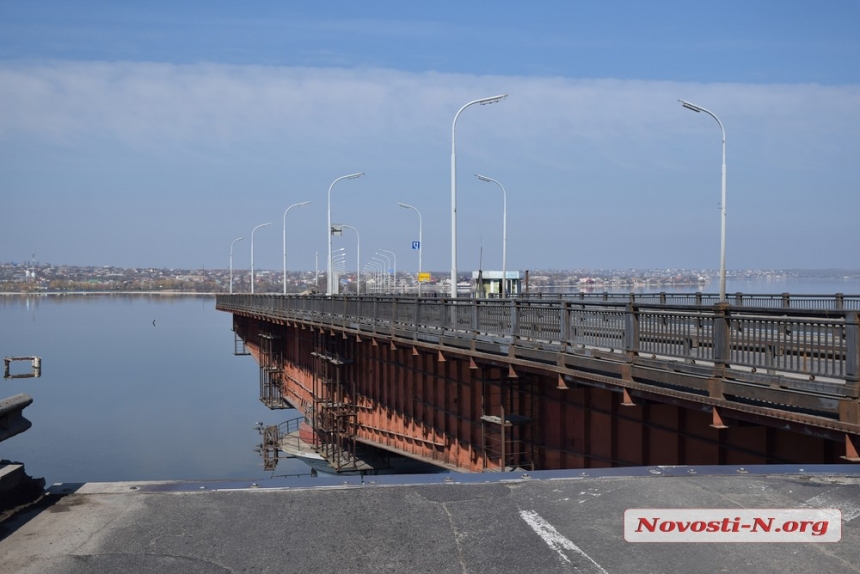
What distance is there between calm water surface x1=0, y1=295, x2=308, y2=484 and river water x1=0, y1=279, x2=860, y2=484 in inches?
3.9

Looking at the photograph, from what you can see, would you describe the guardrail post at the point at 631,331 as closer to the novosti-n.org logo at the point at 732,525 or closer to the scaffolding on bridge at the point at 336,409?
the novosti-n.org logo at the point at 732,525

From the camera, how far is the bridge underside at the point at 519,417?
1168 centimetres

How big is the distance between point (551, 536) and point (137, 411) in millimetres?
71397

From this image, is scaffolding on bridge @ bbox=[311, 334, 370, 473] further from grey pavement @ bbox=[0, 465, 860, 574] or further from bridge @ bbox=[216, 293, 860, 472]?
grey pavement @ bbox=[0, 465, 860, 574]

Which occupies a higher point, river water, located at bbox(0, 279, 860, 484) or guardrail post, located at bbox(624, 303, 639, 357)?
guardrail post, located at bbox(624, 303, 639, 357)

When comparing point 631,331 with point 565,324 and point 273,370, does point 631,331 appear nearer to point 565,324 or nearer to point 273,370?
point 565,324

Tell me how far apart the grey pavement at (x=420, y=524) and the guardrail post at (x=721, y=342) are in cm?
350

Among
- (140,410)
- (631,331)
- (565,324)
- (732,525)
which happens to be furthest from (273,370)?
(732,525)

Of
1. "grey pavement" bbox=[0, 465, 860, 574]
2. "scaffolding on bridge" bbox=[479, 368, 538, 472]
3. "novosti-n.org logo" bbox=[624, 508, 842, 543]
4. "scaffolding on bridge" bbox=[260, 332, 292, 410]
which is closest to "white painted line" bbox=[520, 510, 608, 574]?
"grey pavement" bbox=[0, 465, 860, 574]

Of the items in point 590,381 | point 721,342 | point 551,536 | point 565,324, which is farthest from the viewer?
point 565,324

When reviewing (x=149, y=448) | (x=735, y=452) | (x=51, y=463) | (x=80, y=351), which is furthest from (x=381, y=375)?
(x=80, y=351)

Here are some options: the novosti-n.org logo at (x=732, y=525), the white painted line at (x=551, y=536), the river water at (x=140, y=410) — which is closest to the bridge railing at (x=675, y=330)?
the novosti-n.org logo at (x=732, y=525)

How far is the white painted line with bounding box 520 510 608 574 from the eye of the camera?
5906 mm

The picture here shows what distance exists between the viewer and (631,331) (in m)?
14.2
